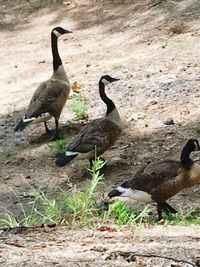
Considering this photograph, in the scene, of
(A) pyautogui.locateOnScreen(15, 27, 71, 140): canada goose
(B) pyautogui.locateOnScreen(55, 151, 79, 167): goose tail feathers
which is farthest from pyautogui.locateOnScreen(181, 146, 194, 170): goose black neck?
(A) pyautogui.locateOnScreen(15, 27, 71, 140): canada goose

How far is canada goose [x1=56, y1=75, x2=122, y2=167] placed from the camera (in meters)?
8.54

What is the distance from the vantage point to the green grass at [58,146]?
9645 mm

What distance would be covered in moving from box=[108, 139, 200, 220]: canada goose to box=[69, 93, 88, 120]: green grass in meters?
3.86

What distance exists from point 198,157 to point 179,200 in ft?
3.60

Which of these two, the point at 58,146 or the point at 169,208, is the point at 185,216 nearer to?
the point at 169,208

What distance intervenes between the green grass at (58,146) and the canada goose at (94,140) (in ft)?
2.99

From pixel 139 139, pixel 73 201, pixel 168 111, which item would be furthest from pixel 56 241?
pixel 168 111

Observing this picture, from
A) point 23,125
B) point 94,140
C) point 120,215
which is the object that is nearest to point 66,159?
point 94,140

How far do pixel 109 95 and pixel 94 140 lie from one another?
2.86 meters

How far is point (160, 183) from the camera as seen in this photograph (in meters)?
6.81

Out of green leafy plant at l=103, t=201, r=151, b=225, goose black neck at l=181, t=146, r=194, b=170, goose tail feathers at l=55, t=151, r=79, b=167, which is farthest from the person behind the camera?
goose tail feathers at l=55, t=151, r=79, b=167

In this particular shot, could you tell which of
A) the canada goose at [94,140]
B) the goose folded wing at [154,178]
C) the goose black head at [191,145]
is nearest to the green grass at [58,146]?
the canada goose at [94,140]

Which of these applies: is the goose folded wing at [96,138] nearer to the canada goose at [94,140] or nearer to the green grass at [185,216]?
the canada goose at [94,140]

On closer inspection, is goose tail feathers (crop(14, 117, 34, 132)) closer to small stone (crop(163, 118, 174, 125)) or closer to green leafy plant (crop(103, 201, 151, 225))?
small stone (crop(163, 118, 174, 125))
